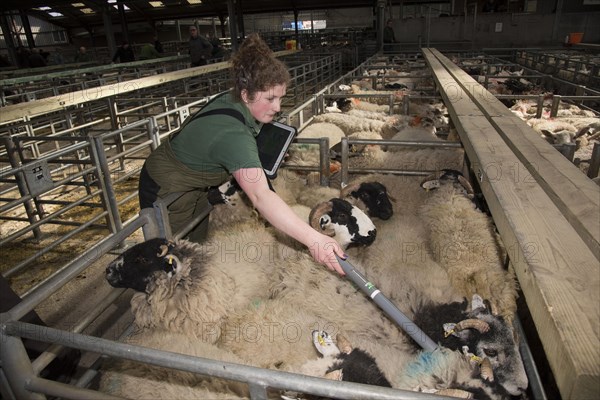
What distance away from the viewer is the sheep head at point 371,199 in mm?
2906

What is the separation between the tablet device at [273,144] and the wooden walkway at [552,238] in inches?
42.7

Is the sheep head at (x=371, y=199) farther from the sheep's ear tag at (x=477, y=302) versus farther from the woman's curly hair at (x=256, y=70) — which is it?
the woman's curly hair at (x=256, y=70)

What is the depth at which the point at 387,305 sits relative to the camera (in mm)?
1777

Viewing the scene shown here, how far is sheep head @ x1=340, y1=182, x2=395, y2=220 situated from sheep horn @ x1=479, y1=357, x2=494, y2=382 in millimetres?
1327

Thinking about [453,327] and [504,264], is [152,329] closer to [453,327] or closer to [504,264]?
[453,327]

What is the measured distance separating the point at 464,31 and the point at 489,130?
18.5 metres

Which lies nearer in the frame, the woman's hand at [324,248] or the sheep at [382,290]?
the woman's hand at [324,248]

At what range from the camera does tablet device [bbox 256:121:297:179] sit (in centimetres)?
243

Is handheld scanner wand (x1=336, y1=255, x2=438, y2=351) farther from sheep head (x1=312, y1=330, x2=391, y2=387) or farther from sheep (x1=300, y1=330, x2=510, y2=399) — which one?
sheep head (x1=312, y1=330, x2=391, y2=387)

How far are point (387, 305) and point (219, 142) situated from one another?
3.51ft

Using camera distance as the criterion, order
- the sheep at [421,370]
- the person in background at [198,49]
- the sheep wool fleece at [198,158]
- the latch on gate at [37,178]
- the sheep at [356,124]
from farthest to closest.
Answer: the person in background at [198,49] < the sheep at [356,124] < the latch on gate at [37,178] < the sheep wool fleece at [198,158] < the sheep at [421,370]

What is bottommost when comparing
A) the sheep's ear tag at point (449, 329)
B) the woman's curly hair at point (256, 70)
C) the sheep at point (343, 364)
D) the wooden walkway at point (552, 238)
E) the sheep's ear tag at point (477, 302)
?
the sheep at point (343, 364)

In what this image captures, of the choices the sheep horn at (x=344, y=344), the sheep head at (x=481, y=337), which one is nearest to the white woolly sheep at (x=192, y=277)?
the sheep horn at (x=344, y=344)

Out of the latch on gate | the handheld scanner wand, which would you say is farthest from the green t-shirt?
the latch on gate
